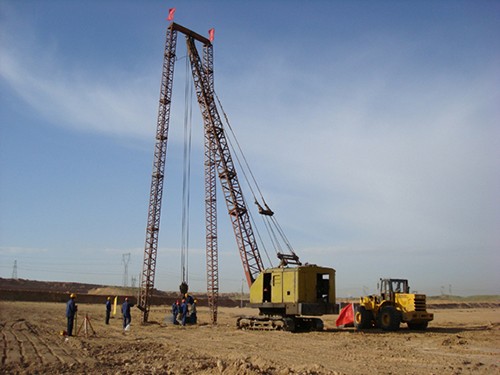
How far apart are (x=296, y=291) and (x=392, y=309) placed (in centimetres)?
503

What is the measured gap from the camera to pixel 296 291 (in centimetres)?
2347

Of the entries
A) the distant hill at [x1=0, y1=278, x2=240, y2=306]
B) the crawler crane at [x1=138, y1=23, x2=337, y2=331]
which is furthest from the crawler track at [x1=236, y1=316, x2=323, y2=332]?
the distant hill at [x1=0, y1=278, x2=240, y2=306]

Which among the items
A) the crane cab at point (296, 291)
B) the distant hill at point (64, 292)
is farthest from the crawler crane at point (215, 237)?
the distant hill at point (64, 292)

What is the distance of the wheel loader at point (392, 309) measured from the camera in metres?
23.9

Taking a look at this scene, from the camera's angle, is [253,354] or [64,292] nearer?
[253,354]

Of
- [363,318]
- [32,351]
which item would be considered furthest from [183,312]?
[32,351]

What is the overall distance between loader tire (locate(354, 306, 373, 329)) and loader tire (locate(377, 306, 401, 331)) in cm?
54

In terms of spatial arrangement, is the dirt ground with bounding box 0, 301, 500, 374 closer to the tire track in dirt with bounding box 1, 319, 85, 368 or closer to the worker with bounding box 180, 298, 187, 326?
the tire track in dirt with bounding box 1, 319, 85, 368

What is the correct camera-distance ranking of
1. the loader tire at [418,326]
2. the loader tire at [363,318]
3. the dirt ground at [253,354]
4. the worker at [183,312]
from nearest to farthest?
the dirt ground at [253,354]
the loader tire at [363,318]
the loader tire at [418,326]
the worker at [183,312]

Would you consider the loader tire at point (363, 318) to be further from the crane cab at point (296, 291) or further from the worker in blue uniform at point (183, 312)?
the worker in blue uniform at point (183, 312)

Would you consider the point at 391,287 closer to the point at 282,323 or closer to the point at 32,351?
the point at 282,323

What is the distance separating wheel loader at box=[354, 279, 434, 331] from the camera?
78.5 feet

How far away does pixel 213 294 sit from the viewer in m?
36.8

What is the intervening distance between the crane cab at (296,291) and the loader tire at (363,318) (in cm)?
129
